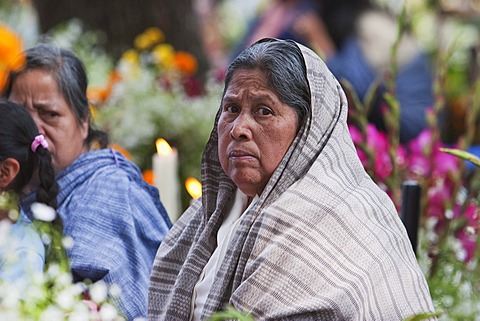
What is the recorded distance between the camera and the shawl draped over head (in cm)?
272

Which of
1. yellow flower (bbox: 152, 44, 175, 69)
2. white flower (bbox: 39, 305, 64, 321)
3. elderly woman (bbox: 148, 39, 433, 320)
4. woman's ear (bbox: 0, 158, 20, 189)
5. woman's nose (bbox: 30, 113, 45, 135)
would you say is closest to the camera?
white flower (bbox: 39, 305, 64, 321)

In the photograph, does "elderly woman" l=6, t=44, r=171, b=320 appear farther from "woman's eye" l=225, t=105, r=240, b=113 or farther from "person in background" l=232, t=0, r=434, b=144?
"person in background" l=232, t=0, r=434, b=144

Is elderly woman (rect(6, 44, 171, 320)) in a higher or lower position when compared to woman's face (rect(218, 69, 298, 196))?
lower

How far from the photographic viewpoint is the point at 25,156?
108 inches

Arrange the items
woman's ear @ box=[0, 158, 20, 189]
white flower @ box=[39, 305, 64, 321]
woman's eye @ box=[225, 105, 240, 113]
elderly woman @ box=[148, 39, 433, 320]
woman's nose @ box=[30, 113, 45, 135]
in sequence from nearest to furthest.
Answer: white flower @ box=[39, 305, 64, 321] → elderly woman @ box=[148, 39, 433, 320] → woman's eye @ box=[225, 105, 240, 113] → woman's ear @ box=[0, 158, 20, 189] → woman's nose @ box=[30, 113, 45, 135]

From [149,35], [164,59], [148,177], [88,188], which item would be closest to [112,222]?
[88,188]

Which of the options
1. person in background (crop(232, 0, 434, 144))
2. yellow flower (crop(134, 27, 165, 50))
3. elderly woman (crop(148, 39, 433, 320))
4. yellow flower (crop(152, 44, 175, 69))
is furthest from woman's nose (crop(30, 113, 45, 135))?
person in background (crop(232, 0, 434, 144))

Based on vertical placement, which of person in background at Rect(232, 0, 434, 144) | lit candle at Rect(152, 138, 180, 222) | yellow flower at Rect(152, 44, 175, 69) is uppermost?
lit candle at Rect(152, 138, 180, 222)

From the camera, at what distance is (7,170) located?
273 centimetres

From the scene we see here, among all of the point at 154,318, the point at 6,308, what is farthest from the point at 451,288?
the point at 6,308

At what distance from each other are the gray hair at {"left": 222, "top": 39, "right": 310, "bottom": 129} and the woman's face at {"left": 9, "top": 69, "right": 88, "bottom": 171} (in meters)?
0.87

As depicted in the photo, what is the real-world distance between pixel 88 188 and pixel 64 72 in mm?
348

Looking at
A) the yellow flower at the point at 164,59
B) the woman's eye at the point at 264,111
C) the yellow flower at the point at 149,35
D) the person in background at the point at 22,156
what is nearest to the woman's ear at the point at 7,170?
the person in background at the point at 22,156

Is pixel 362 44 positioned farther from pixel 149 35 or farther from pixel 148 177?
pixel 148 177
